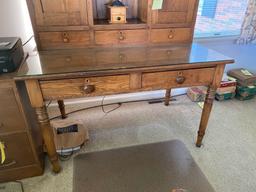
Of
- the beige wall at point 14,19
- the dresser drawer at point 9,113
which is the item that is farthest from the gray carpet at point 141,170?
the beige wall at point 14,19

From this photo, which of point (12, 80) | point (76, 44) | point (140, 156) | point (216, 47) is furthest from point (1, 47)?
point (216, 47)

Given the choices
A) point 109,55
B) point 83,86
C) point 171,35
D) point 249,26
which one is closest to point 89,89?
point 83,86

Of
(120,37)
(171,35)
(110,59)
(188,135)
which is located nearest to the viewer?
(110,59)

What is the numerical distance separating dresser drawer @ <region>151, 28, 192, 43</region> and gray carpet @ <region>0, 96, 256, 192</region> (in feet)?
2.73

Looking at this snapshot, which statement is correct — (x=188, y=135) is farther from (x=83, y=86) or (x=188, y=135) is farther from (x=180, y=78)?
(x=83, y=86)

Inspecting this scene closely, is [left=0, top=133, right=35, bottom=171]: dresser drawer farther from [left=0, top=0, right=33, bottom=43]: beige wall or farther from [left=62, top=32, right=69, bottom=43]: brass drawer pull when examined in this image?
[left=0, top=0, right=33, bottom=43]: beige wall

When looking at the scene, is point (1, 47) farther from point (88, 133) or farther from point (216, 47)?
point (216, 47)

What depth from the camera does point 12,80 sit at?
1022 mm

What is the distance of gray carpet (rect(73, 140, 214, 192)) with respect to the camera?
1.31 metres

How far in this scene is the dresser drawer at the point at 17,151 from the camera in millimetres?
1209

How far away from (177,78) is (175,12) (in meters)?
0.58

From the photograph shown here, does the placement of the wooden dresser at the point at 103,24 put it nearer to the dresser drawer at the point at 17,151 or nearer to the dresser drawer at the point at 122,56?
the dresser drawer at the point at 122,56

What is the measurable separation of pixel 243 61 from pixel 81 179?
8.13ft

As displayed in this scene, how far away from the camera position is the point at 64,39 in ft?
4.38
